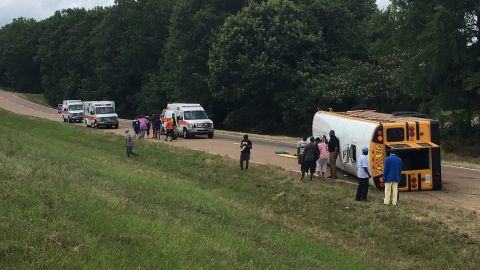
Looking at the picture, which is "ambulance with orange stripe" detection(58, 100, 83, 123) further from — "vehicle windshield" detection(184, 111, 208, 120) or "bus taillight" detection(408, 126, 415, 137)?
"bus taillight" detection(408, 126, 415, 137)

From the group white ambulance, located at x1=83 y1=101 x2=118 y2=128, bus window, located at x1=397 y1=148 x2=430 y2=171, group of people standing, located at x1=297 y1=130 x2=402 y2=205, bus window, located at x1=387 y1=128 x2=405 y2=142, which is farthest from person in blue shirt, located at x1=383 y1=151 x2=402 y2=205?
white ambulance, located at x1=83 y1=101 x2=118 y2=128

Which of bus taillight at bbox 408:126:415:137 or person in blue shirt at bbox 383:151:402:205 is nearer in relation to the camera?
person in blue shirt at bbox 383:151:402:205

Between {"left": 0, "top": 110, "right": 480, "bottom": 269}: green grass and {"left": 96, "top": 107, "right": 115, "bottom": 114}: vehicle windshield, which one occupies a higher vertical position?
{"left": 96, "top": 107, "right": 115, "bottom": 114}: vehicle windshield

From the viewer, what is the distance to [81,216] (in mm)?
7805

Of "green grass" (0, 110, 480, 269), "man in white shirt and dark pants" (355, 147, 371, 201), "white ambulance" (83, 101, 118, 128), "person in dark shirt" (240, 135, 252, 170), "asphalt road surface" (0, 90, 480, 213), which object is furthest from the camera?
"white ambulance" (83, 101, 118, 128)

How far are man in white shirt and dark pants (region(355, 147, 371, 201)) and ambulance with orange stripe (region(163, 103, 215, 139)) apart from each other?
22.0 metres

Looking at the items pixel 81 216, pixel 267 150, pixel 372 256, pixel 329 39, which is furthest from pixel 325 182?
pixel 329 39

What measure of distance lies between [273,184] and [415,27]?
18.3 meters

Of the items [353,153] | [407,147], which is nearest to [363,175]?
[407,147]

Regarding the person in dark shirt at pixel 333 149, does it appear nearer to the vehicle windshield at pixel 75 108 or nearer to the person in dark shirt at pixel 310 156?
the person in dark shirt at pixel 310 156

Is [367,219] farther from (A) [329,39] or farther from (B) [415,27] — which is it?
(A) [329,39]

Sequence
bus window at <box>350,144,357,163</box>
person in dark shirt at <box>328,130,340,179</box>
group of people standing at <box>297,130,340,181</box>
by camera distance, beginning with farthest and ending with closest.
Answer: person in dark shirt at <box>328,130,340,179</box>, group of people standing at <box>297,130,340,181</box>, bus window at <box>350,144,357,163</box>

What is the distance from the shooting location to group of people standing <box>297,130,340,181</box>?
19173 mm

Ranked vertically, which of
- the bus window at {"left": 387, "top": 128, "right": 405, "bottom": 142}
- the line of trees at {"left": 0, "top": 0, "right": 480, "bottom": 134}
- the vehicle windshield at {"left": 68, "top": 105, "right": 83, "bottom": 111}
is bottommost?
the bus window at {"left": 387, "top": 128, "right": 405, "bottom": 142}
